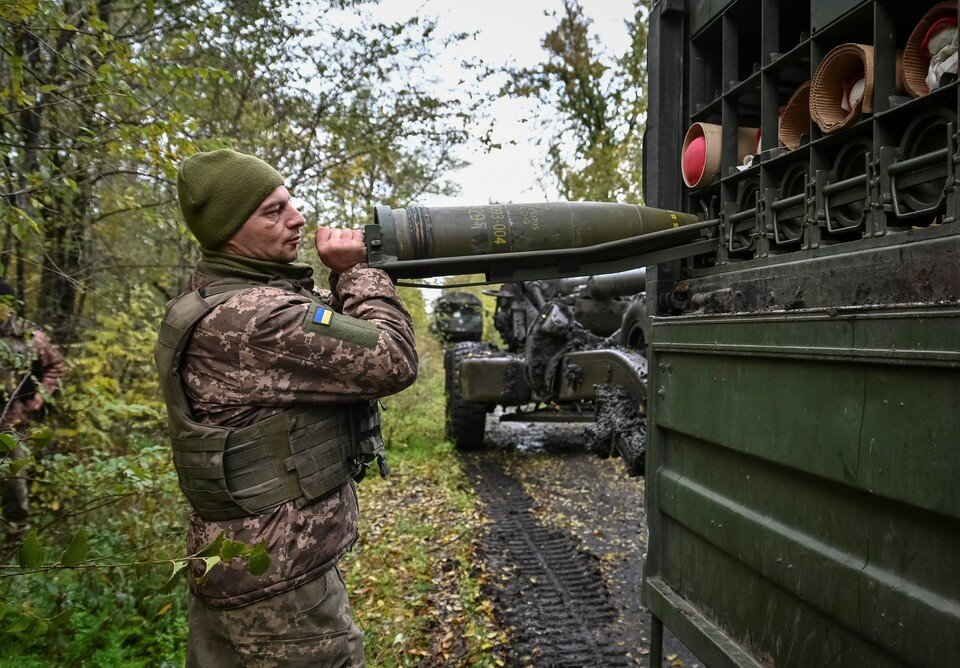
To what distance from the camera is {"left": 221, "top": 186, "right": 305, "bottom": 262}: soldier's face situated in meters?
1.89

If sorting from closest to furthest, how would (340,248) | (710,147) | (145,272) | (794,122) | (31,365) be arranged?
1. (340,248)
2. (794,122)
3. (710,147)
4. (31,365)
5. (145,272)

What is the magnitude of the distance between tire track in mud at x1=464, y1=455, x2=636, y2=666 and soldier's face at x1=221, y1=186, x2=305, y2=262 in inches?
90.1

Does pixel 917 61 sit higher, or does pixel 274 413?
pixel 917 61

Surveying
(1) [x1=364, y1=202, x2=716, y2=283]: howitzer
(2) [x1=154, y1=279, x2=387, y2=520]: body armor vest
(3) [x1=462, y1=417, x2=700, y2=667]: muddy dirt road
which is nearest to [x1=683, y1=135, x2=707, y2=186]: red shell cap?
(1) [x1=364, y1=202, x2=716, y2=283]: howitzer

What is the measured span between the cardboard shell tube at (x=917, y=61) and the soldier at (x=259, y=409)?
1.49m

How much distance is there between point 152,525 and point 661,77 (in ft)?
11.5

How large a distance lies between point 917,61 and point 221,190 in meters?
1.86

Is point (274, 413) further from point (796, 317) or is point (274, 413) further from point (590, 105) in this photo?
point (590, 105)

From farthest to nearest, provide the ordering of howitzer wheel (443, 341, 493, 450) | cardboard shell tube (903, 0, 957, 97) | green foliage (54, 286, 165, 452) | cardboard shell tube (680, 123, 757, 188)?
1. howitzer wheel (443, 341, 493, 450)
2. green foliage (54, 286, 165, 452)
3. cardboard shell tube (680, 123, 757, 188)
4. cardboard shell tube (903, 0, 957, 97)

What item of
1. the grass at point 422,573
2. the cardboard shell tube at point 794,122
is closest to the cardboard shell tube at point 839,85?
the cardboard shell tube at point 794,122

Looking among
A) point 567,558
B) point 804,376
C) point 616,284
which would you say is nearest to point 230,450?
point 804,376

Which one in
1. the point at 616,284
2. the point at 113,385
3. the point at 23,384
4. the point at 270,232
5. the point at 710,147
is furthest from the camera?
the point at 616,284

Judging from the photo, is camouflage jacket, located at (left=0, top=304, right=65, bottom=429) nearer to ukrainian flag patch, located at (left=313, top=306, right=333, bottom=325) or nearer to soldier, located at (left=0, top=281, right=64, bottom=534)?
soldier, located at (left=0, top=281, right=64, bottom=534)

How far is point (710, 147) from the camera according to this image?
8.03 ft
